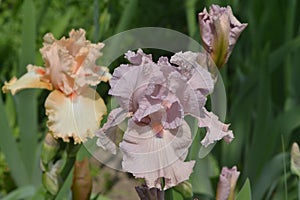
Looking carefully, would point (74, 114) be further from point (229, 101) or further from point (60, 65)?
point (229, 101)

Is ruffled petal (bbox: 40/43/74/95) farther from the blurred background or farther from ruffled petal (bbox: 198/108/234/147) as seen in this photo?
ruffled petal (bbox: 198/108/234/147)

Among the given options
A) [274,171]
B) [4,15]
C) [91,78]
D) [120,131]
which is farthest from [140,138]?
[4,15]

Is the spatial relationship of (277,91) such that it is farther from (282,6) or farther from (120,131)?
(120,131)

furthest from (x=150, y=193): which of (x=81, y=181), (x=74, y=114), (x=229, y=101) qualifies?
(x=229, y=101)

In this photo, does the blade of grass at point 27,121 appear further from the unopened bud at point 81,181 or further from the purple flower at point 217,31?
the purple flower at point 217,31

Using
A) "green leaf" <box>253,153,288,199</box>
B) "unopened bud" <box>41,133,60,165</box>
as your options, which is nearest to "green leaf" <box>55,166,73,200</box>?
"unopened bud" <box>41,133,60,165</box>
